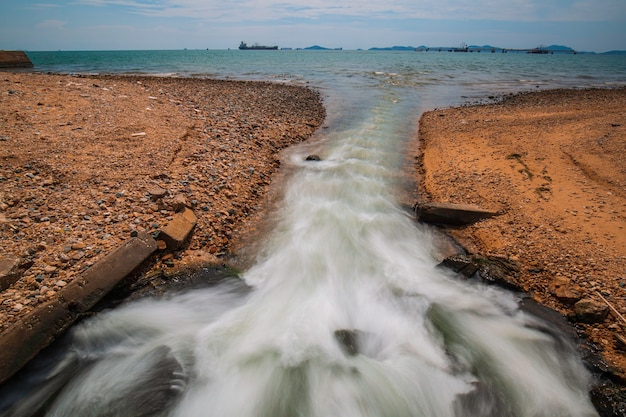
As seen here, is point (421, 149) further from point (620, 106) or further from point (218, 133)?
point (620, 106)

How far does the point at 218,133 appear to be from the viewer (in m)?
9.98

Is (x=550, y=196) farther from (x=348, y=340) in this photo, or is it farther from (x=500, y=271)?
(x=348, y=340)

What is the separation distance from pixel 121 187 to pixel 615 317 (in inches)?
328

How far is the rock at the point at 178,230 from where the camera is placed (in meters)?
5.27

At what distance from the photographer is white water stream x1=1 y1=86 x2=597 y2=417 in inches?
146

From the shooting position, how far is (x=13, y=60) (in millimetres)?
31594

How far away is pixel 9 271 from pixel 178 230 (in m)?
2.16

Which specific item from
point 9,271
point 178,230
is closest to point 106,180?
point 178,230

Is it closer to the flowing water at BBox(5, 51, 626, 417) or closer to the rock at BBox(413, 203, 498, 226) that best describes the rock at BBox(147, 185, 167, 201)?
the flowing water at BBox(5, 51, 626, 417)

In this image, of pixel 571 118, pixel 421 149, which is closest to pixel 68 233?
pixel 421 149

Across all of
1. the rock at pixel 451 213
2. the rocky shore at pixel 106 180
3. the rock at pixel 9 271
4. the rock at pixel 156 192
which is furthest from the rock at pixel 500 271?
the rock at pixel 9 271

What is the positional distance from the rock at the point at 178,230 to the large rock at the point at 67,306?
0.77 feet

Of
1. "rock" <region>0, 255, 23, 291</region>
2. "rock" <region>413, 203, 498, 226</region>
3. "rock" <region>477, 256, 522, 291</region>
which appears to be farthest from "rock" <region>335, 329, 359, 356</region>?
"rock" <region>0, 255, 23, 291</region>

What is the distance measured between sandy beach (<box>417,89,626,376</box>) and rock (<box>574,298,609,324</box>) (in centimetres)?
3
